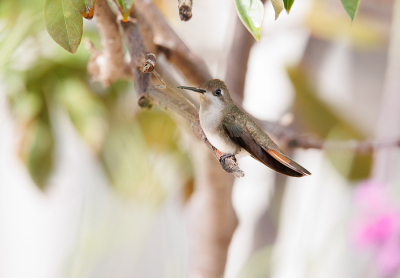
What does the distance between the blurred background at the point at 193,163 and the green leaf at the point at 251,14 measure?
1.57 feet

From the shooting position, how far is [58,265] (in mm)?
1402

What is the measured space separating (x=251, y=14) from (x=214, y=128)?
5.9 inches

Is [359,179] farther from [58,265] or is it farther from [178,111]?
[58,265]

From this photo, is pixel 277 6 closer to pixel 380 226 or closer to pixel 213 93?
pixel 213 93

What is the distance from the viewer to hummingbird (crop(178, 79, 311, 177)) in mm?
331

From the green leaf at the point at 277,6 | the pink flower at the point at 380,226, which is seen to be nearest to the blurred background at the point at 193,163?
the pink flower at the point at 380,226

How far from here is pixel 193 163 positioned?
3.27 feet

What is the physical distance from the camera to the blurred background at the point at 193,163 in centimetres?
85

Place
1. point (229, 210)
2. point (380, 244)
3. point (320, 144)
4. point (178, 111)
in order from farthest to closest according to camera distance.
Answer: point (380, 244) → point (229, 210) → point (320, 144) → point (178, 111)

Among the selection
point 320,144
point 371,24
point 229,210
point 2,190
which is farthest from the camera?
point 2,190

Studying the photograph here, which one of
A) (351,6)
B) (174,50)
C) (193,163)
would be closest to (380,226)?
(193,163)

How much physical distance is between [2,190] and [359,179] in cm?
139

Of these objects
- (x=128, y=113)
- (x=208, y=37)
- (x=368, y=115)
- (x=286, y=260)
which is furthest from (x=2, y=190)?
(x=368, y=115)

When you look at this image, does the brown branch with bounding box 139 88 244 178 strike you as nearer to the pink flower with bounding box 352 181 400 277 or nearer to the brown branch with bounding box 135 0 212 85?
the brown branch with bounding box 135 0 212 85
